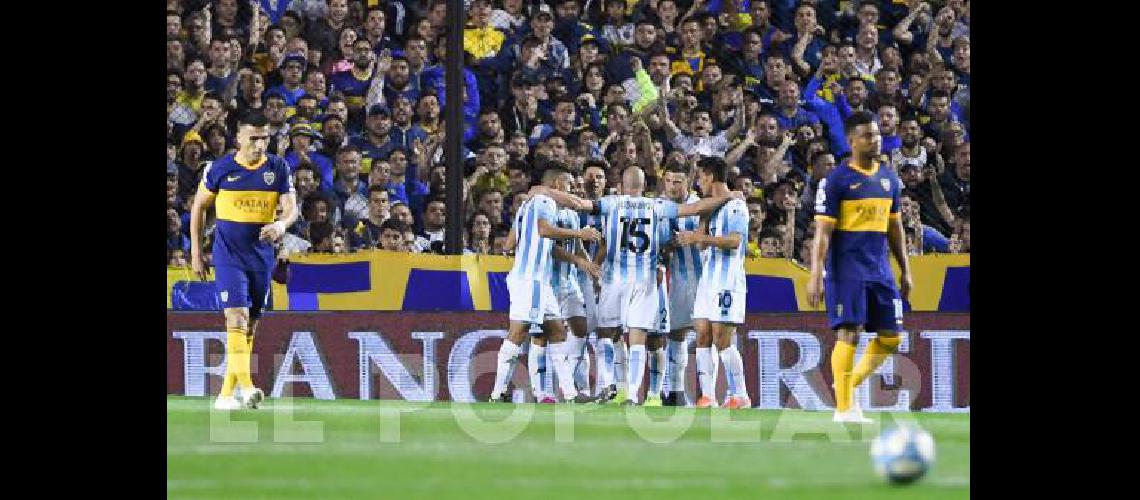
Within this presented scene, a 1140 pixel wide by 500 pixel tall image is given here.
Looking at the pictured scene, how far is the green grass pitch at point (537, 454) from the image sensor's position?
845 cm

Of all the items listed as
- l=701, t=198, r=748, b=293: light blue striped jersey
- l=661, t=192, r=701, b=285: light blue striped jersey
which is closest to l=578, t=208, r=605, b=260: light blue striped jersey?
l=661, t=192, r=701, b=285: light blue striped jersey

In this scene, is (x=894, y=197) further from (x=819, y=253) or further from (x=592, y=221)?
(x=592, y=221)

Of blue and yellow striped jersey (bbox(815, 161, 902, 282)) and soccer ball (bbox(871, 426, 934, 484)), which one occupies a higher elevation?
blue and yellow striped jersey (bbox(815, 161, 902, 282))

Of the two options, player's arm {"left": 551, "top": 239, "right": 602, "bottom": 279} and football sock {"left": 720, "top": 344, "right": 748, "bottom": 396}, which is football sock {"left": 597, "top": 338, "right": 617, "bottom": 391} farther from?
football sock {"left": 720, "top": 344, "right": 748, "bottom": 396}

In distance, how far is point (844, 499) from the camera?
8055 millimetres

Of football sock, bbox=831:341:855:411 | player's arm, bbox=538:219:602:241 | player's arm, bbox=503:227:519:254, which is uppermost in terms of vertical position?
player's arm, bbox=538:219:602:241

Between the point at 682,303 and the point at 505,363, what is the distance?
51.1 inches

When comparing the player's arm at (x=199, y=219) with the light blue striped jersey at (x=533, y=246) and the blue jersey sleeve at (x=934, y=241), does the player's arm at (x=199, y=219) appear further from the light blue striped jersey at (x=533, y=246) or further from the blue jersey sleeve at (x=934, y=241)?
the blue jersey sleeve at (x=934, y=241)

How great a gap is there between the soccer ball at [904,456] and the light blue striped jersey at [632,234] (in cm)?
529

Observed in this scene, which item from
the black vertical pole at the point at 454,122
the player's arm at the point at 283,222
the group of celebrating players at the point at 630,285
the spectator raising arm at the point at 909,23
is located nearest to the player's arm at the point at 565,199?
the group of celebrating players at the point at 630,285

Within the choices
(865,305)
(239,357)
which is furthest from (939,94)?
(239,357)

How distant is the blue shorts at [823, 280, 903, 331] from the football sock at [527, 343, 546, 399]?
128 inches

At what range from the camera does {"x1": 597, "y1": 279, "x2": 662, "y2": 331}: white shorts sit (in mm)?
13734

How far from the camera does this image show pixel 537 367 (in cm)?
1417
